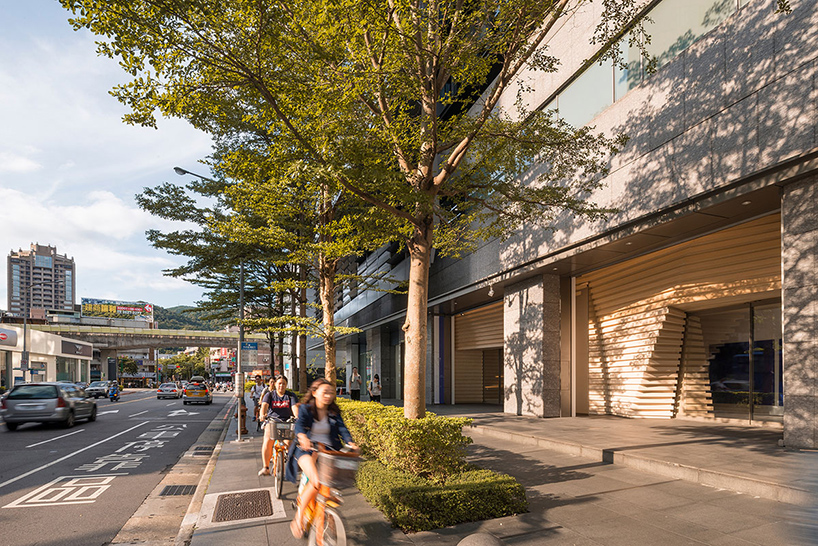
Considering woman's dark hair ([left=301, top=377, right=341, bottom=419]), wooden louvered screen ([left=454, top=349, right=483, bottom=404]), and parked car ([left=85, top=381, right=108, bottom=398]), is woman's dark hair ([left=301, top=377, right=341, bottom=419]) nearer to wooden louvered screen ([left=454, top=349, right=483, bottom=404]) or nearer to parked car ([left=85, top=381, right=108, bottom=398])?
wooden louvered screen ([left=454, top=349, right=483, bottom=404])

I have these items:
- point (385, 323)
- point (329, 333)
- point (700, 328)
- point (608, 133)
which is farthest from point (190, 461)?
point (385, 323)

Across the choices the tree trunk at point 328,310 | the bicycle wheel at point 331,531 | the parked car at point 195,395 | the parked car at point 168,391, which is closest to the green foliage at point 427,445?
the bicycle wheel at point 331,531

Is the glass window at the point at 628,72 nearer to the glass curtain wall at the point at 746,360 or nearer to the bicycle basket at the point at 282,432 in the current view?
the glass curtain wall at the point at 746,360

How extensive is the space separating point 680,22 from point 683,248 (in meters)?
5.39

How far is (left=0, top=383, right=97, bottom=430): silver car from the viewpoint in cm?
1672

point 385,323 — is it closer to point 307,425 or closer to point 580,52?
point 580,52

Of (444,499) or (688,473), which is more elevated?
(444,499)

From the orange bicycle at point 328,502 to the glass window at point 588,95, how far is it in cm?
1149

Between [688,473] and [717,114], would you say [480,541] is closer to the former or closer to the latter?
[688,473]

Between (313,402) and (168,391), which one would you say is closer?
(313,402)

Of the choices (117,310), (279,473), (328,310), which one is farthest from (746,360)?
(117,310)

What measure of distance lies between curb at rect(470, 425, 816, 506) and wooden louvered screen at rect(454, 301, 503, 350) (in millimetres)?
10015

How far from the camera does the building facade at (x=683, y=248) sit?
27.4 ft

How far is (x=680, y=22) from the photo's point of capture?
430 inches
